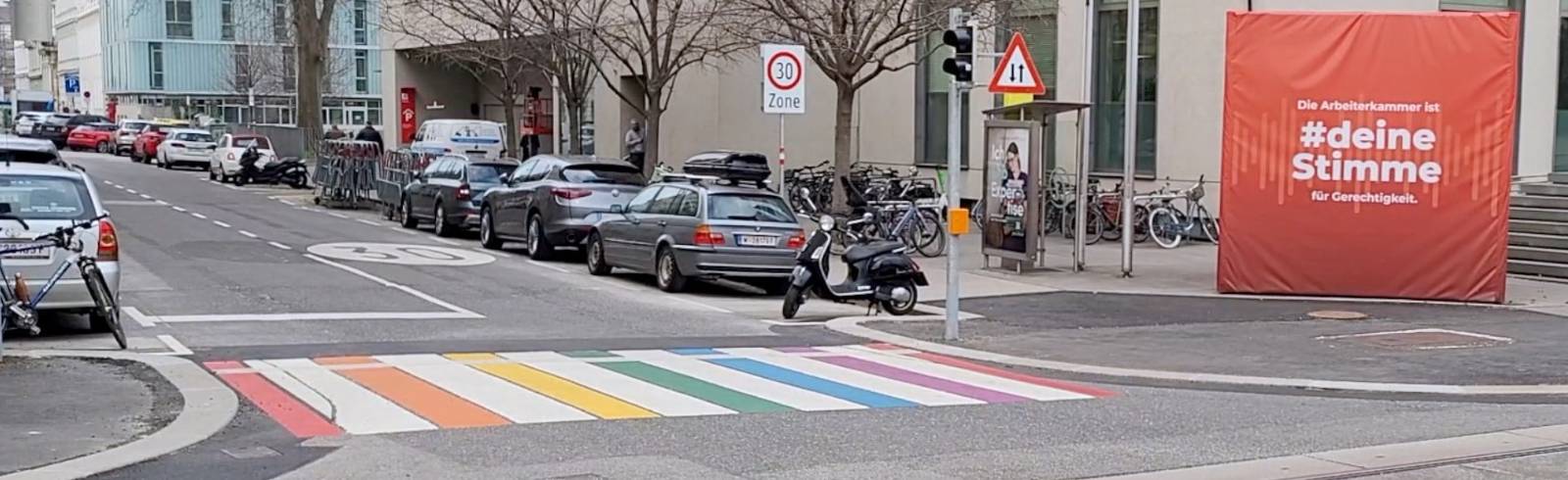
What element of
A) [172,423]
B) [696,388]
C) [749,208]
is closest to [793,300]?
[749,208]

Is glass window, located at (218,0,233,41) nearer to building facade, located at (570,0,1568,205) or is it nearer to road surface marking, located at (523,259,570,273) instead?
building facade, located at (570,0,1568,205)

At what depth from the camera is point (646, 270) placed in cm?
1955

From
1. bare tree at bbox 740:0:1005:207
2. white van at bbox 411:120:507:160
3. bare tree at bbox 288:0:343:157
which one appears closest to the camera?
bare tree at bbox 740:0:1005:207

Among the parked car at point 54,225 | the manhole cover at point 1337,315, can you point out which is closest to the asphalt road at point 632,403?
the parked car at point 54,225

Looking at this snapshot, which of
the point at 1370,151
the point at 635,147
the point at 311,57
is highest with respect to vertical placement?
the point at 311,57

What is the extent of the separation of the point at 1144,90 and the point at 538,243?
1122cm

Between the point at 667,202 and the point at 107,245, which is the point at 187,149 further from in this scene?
the point at 107,245

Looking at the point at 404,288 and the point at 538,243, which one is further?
the point at 538,243

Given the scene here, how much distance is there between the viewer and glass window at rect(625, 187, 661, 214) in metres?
19.9

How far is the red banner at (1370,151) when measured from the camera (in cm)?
1794

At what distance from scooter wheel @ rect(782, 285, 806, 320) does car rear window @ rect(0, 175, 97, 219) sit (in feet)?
21.4

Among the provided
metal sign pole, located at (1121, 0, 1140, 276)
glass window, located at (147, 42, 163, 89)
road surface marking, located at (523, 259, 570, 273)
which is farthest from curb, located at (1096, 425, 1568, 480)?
glass window, located at (147, 42, 163, 89)

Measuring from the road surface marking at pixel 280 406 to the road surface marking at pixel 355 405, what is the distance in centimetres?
14

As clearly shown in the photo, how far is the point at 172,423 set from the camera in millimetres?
9570
